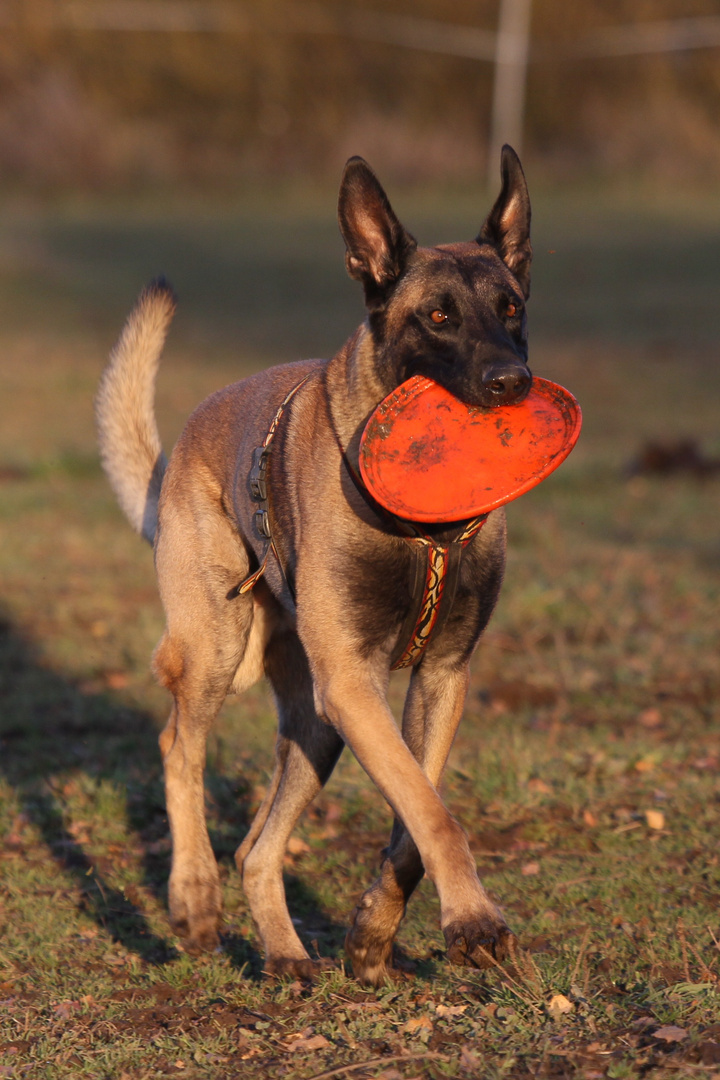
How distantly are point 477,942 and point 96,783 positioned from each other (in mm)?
2661

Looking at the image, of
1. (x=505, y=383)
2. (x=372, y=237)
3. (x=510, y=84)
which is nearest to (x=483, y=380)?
(x=505, y=383)

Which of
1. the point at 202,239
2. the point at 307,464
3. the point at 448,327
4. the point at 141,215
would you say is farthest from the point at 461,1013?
the point at 141,215

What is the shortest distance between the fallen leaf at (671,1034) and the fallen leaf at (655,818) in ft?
6.24

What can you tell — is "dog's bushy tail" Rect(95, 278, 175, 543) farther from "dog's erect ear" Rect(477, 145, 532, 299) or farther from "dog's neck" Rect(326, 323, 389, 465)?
"dog's erect ear" Rect(477, 145, 532, 299)

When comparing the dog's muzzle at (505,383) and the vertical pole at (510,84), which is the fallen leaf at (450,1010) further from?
the vertical pole at (510,84)

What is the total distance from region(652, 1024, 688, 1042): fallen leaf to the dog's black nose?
1584mm

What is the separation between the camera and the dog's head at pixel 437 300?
3.52 metres

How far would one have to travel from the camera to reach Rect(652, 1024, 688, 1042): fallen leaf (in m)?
2.99

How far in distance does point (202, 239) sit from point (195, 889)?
26.5 metres

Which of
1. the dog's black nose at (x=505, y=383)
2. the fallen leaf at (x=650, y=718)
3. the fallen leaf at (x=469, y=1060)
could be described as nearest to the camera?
the fallen leaf at (x=469, y=1060)

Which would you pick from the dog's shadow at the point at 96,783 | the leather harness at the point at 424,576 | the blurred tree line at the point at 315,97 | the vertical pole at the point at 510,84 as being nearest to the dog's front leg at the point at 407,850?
the leather harness at the point at 424,576

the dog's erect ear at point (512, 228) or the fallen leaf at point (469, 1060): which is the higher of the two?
the dog's erect ear at point (512, 228)

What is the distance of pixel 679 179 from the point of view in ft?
116

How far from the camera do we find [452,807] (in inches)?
202
